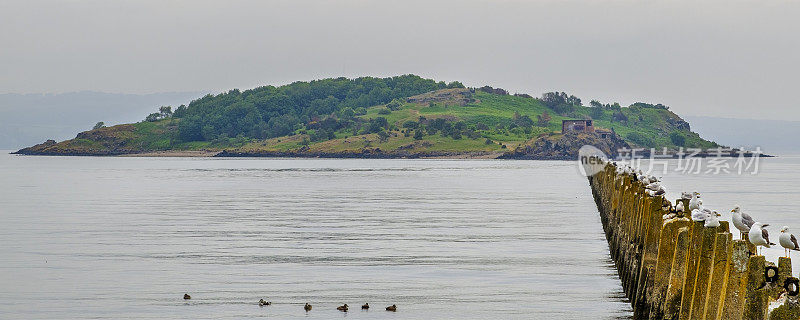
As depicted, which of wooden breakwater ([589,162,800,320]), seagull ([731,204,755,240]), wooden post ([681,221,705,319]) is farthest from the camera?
seagull ([731,204,755,240])

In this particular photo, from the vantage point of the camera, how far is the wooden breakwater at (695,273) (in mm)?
10680

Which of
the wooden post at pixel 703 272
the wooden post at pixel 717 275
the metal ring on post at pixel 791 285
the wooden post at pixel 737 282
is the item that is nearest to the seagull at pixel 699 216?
the wooden post at pixel 703 272

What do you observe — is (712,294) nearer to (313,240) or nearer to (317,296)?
(317,296)

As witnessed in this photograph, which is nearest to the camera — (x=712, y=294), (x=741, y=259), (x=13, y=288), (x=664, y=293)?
(x=741, y=259)

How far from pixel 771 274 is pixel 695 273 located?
2.95 m

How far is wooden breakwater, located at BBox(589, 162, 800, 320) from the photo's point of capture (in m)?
10.7

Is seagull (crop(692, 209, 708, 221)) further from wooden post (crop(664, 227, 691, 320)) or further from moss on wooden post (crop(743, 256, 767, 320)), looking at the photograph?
moss on wooden post (crop(743, 256, 767, 320))

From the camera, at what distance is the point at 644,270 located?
1927 cm

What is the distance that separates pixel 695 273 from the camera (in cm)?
1370

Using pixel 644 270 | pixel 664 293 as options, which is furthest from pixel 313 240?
pixel 664 293

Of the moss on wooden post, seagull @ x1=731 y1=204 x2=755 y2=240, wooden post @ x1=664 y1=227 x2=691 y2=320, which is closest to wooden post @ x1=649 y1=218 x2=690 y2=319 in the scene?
wooden post @ x1=664 y1=227 x2=691 y2=320

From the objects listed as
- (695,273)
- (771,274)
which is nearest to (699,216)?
(695,273)

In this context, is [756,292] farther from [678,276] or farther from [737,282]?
[678,276]

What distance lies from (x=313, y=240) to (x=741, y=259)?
87.1 ft
